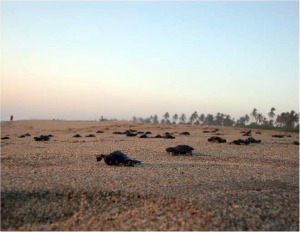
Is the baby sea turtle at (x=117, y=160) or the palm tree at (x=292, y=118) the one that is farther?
the palm tree at (x=292, y=118)

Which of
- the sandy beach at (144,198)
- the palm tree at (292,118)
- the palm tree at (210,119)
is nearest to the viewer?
the sandy beach at (144,198)

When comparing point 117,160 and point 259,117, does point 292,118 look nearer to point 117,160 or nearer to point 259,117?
point 259,117

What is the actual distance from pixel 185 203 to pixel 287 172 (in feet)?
20.6

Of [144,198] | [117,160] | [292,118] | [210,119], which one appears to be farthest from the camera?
[210,119]

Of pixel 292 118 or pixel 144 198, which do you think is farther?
pixel 292 118

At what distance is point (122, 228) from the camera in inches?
272

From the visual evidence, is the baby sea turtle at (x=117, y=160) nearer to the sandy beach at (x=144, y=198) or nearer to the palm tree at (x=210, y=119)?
the sandy beach at (x=144, y=198)

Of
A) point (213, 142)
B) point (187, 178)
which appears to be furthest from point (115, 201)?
point (213, 142)

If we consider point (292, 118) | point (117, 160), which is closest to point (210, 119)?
point (292, 118)

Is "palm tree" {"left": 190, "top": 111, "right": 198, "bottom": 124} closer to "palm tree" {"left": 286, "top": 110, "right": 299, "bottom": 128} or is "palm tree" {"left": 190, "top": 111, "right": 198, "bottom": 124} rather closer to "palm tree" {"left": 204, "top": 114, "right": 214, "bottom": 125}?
"palm tree" {"left": 204, "top": 114, "right": 214, "bottom": 125}

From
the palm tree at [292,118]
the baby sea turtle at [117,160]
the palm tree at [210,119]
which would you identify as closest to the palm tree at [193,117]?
the palm tree at [210,119]

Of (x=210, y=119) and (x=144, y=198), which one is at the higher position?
(x=210, y=119)

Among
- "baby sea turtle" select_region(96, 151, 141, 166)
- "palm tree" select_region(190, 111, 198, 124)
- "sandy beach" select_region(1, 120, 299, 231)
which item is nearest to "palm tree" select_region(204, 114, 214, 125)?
"palm tree" select_region(190, 111, 198, 124)

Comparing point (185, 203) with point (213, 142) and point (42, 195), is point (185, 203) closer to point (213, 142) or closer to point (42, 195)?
point (42, 195)
